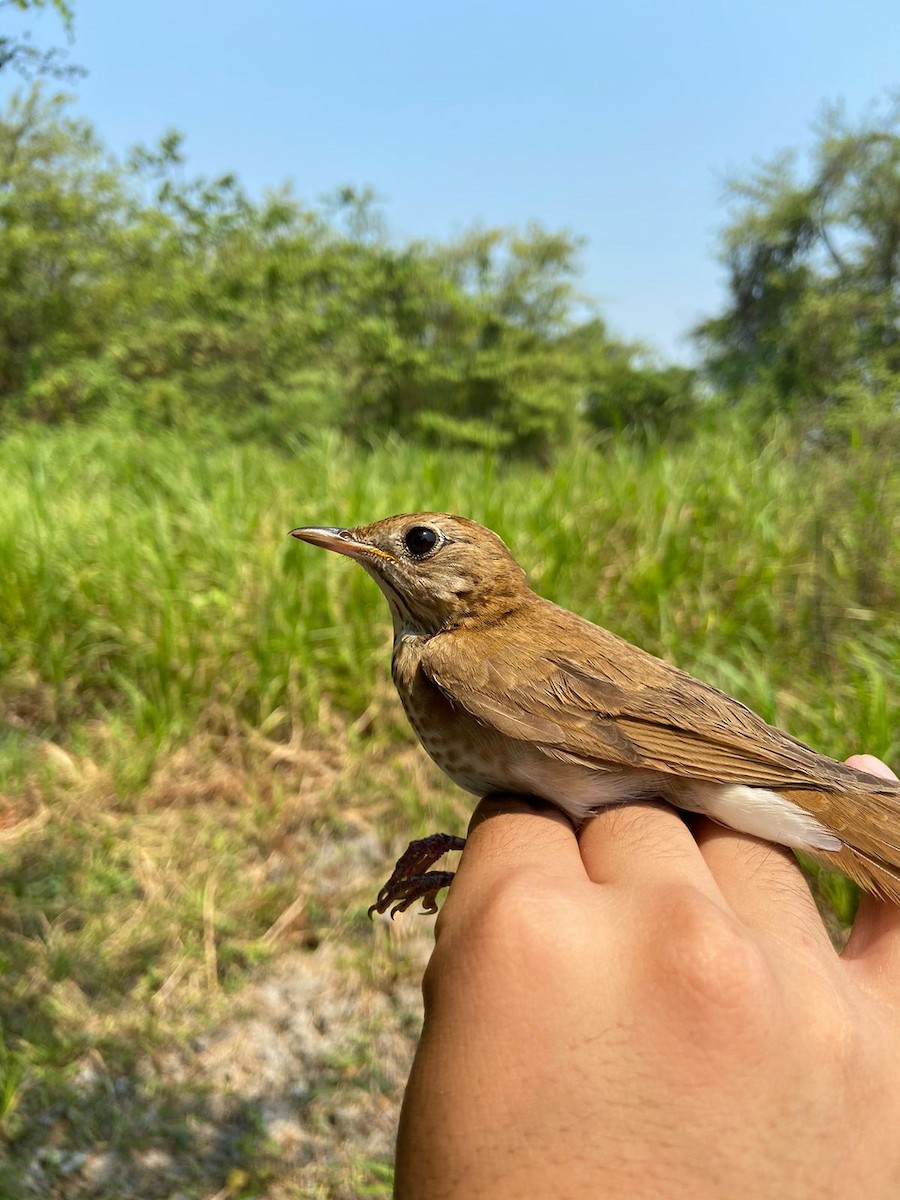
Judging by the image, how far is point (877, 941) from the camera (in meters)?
1.31

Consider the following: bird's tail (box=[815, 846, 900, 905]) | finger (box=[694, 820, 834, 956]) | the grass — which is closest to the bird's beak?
finger (box=[694, 820, 834, 956])

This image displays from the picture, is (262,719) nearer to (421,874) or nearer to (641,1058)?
Answer: (421,874)

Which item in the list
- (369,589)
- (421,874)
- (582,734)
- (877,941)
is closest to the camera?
(877,941)

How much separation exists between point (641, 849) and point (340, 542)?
128 centimetres

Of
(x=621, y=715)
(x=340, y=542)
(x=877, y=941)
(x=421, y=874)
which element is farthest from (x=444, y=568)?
(x=877, y=941)

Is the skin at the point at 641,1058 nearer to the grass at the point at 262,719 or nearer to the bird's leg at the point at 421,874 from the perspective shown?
the bird's leg at the point at 421,874

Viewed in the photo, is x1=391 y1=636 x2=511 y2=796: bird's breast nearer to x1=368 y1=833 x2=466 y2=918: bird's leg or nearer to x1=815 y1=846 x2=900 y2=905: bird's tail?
x1=368 y1=833 x2=466 y2=918: bird's leg

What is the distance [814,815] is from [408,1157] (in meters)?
0.98

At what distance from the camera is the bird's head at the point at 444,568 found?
2.19 metres

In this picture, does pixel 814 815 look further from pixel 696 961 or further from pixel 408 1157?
pixel 408 1157

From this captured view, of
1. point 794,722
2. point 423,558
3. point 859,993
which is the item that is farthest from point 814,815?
point 794,722

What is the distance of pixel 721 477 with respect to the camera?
5359 millimetres

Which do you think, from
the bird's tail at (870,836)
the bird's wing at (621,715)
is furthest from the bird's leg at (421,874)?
the bird's tail at (870,836)

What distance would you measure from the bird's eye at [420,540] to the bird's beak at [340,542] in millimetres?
67
